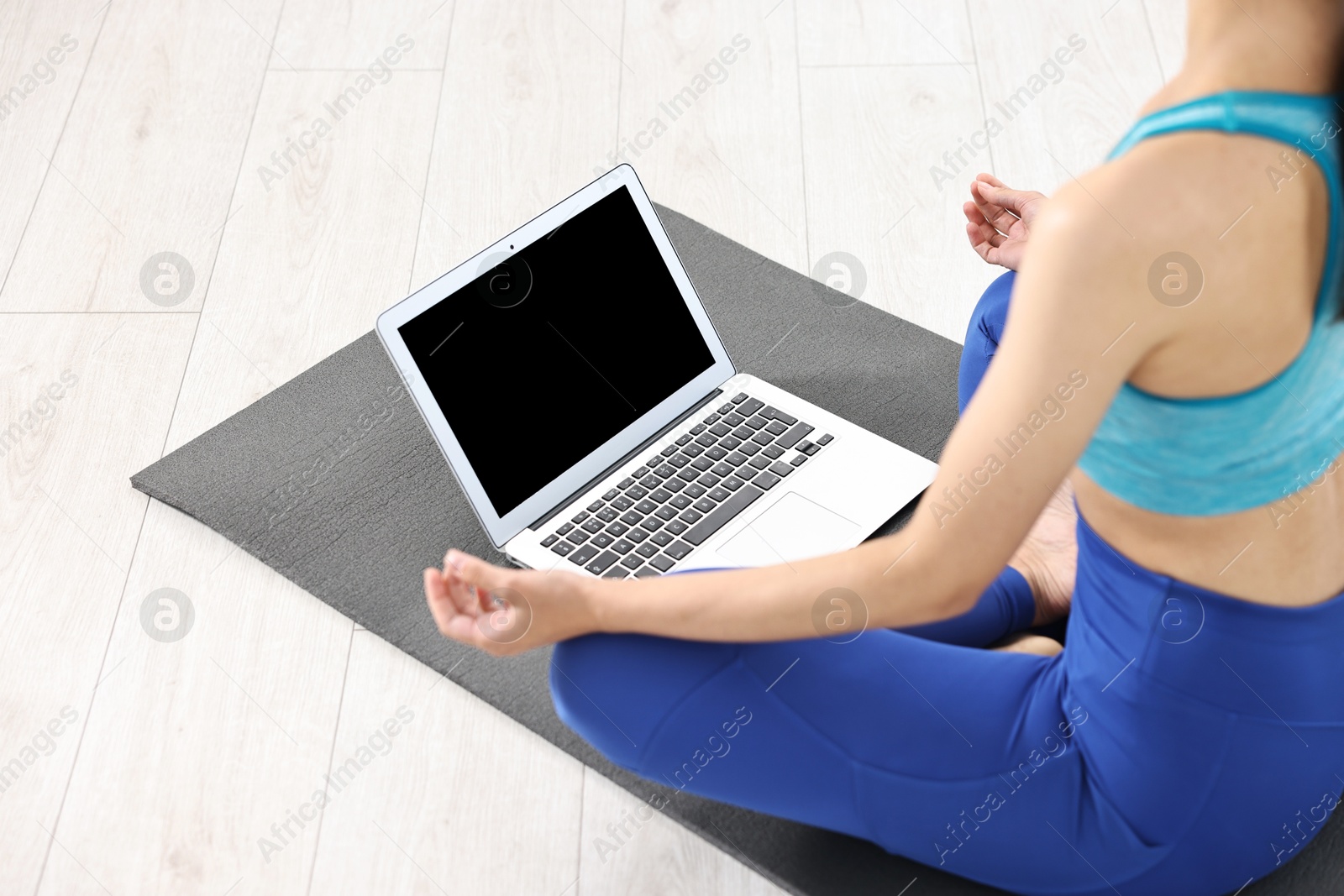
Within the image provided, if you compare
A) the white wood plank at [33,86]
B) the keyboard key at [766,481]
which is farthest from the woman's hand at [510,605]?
the white wood plank at [33,86]

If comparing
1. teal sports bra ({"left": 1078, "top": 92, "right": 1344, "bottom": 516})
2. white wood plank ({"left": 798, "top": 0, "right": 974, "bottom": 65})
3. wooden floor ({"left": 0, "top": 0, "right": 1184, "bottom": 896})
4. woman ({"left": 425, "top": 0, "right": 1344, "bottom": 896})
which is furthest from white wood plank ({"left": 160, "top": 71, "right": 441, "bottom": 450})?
teal sports bra ({"left": 1078, "top": 92, "right": 1344, "bottom": 516})

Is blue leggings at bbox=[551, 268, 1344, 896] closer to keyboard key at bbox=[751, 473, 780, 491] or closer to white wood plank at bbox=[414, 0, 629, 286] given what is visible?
keyboard key at bbox=[751, 473, 780, 491]

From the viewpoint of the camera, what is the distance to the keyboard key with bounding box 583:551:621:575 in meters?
1.43

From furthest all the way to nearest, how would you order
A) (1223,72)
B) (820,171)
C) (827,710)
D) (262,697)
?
(820,171) < (262,697) < (827,710) < (1223,72)

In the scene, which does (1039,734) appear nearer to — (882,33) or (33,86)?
(882,33)

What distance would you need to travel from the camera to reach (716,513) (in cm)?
149

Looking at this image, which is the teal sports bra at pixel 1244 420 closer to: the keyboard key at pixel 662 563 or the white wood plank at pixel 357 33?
the keyboard key at pixel 662 563

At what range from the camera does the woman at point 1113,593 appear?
778 mm

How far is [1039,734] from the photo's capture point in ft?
3.53

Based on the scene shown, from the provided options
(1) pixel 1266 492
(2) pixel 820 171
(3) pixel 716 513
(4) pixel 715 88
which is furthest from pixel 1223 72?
(4) pixel 715 88

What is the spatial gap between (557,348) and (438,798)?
515 millimetres

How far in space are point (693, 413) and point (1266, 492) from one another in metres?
0.81

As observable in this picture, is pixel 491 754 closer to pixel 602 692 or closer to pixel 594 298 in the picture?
pixel 602 692

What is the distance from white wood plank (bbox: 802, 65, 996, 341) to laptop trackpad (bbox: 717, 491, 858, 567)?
516 millimetres
